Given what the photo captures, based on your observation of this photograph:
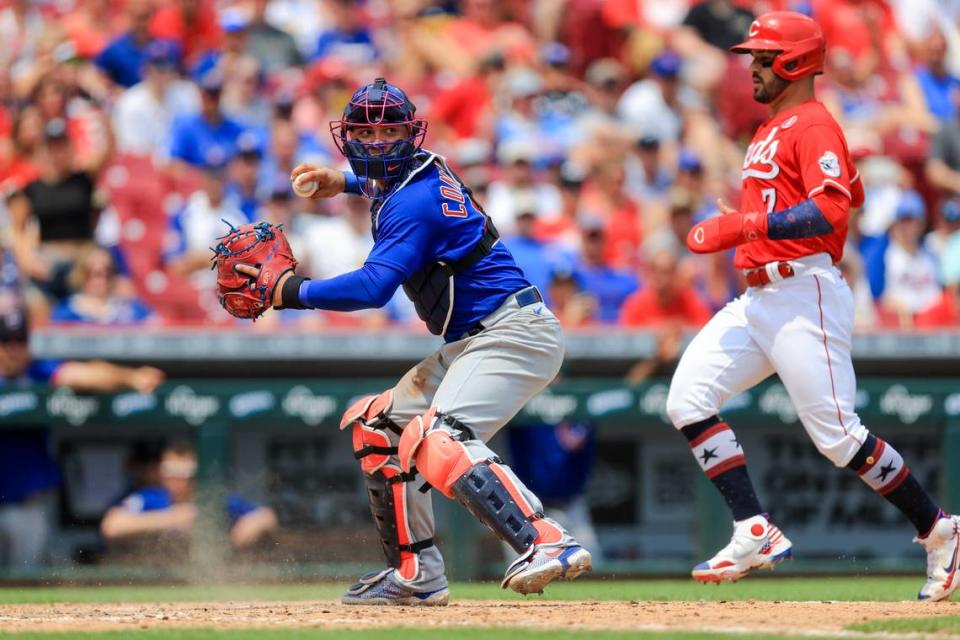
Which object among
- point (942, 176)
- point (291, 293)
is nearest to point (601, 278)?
point (942, 176)

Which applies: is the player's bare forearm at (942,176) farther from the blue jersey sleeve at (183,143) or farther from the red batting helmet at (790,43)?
the red batting helmet at (790,43)

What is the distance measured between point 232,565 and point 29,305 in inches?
86.4

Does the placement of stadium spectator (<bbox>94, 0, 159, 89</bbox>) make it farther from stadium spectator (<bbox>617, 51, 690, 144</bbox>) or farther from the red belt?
the red belt

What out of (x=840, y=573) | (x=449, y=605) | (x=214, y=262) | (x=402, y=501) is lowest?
(x=840, y=573)

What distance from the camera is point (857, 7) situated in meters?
12.6

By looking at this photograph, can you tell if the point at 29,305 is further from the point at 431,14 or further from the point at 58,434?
the point at 431,14

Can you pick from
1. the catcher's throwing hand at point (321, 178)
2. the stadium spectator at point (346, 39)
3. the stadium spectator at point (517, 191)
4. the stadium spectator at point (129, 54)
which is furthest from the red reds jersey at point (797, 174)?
the stadium spectator at point (129, 54)

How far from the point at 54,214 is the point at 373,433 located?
465cm

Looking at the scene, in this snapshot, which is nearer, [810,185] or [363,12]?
[810,185]

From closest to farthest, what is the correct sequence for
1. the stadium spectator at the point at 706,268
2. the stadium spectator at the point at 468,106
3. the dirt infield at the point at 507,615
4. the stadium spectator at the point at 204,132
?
the dirt infield at the point at 507,615 → the stadium spectator at the point at 706,268 → the stadium spectator at the point at 204,132 → the stadium spectator at the point at 468,106

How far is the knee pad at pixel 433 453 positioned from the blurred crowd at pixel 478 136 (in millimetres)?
3422

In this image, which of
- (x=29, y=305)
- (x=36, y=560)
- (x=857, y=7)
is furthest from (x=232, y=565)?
(x=857, y=7)

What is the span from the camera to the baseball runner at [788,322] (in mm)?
5199

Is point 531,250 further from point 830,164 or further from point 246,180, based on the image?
point 830,164
